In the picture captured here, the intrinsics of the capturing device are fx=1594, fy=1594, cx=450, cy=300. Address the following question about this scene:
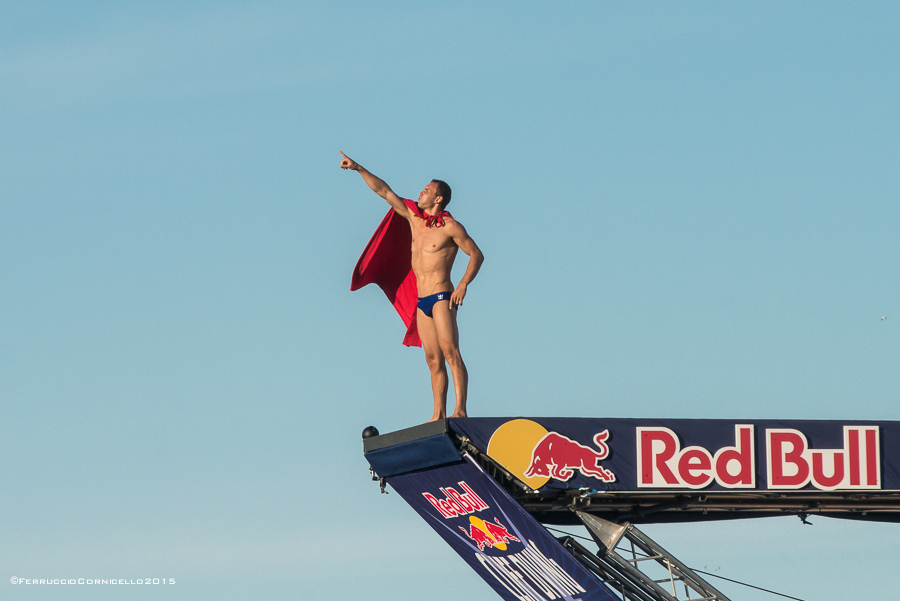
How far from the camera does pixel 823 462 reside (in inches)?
1068

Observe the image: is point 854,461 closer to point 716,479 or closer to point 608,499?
point 716,479

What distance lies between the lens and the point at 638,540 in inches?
1081

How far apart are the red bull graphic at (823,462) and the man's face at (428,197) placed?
7005 mm

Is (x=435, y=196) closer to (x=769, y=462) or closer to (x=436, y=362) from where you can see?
(x=436, y=362)

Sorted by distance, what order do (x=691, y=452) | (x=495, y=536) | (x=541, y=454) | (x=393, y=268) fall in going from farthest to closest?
(x=393, y=268) → (x=495, y=536) → (x=691, y=452) → (x=541, y=454)

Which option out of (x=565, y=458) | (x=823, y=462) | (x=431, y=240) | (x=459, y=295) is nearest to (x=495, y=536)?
(x=565, y=458)

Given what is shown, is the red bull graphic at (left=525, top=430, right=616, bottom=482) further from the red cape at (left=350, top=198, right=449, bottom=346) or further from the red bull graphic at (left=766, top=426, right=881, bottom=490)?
the red cape at (left=350, top=198, right=449, bottom=346)

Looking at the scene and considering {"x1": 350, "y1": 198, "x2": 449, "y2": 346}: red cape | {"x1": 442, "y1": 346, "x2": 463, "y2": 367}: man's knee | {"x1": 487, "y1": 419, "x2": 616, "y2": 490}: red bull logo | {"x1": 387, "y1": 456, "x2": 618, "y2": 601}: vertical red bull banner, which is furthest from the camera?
{"x1": 350, "y1": 198, "x2": 449, "y2": 346}: red cape

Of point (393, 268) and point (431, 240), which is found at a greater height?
point (393, 268)

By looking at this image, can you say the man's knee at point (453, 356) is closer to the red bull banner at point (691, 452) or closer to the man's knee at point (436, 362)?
the man's knee at point (436, 362)

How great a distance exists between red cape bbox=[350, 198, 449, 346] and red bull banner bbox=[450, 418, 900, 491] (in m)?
3.54

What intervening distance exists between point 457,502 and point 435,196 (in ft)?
17.5

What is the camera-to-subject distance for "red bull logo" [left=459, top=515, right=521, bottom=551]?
27.0 m

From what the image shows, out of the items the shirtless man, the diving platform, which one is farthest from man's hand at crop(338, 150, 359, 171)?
the diving platform
